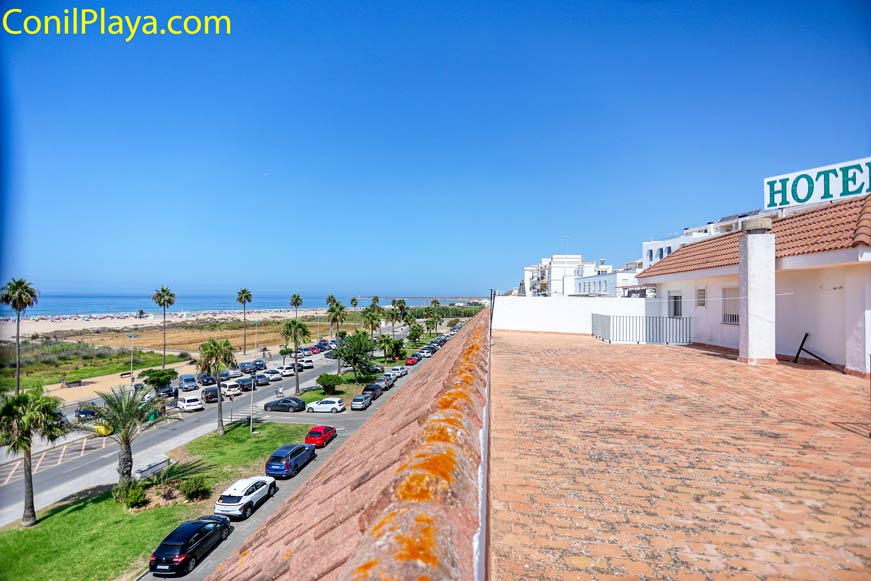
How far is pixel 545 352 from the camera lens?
1045cm

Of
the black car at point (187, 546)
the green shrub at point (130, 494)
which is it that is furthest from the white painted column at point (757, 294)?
the green shrub at point (130, 494)

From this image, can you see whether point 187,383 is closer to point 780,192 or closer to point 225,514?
point 225,514

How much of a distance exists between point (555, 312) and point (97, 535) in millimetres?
21438

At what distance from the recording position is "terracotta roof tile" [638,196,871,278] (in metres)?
7.97

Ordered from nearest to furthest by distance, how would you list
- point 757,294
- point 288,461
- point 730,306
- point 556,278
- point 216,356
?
point 757,294, point 730,306, point 288,461, point 216,356, point 556,278

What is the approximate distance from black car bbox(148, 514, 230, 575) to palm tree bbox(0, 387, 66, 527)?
25.9 ft

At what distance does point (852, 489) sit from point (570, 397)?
9.42 feet

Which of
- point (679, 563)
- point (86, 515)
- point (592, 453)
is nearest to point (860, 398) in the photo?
point (592, 453)

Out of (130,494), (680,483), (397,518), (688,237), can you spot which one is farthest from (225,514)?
(688,237)

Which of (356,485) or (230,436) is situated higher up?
(356,485)

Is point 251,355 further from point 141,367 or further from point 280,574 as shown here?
point 280,574

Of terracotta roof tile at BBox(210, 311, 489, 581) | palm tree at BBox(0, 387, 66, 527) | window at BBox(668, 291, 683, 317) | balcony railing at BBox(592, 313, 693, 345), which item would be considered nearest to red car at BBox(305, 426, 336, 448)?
palm tree at BBox(0, 387, 66, 527)

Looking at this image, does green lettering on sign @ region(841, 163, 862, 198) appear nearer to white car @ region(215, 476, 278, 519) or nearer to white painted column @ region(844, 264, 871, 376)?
white painted column @ region(844, 264, 871, 376)

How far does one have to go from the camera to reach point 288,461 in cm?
2264
